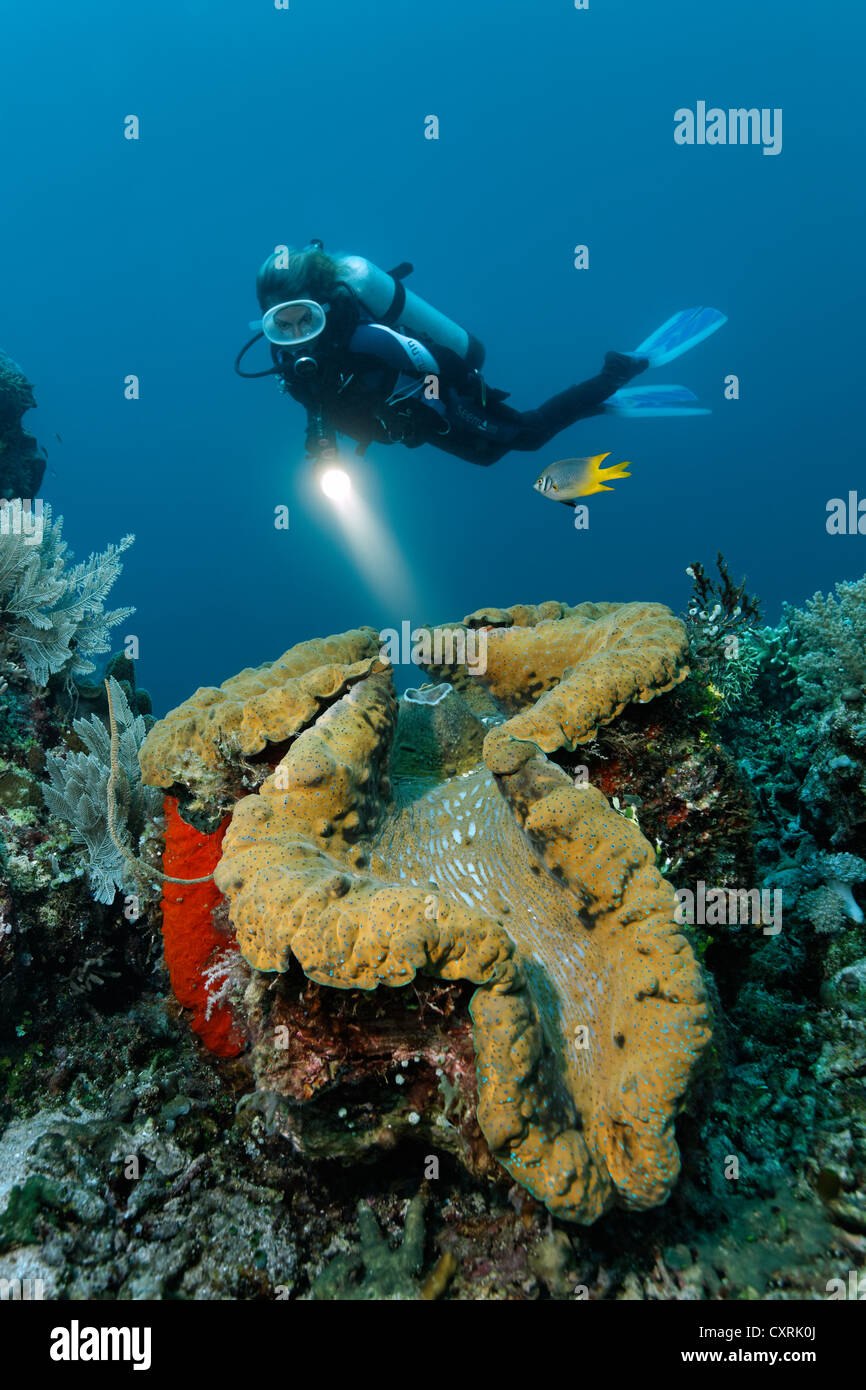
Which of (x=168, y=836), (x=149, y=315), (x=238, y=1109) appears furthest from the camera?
(x=149, y=315)

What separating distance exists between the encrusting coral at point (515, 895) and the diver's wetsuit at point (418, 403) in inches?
250

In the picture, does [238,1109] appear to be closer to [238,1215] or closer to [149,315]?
[238,1215]

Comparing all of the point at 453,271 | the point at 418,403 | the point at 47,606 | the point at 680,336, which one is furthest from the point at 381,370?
the point at 453,271

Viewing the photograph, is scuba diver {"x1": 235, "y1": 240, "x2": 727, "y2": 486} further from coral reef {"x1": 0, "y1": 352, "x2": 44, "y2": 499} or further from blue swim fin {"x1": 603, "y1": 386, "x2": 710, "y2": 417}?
coral reef {"x1": 0, "y1": 352, "x2": 44, "y2": 499}

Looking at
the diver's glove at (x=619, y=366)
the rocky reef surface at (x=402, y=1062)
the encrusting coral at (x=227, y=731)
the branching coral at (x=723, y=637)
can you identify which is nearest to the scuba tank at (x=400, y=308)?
the diver's glove at (x=619, y=366)

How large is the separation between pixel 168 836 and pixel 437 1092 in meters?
2.02

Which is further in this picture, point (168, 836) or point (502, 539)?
point (502, 539)

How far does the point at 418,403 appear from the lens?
864cm

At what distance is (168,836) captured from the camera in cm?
331

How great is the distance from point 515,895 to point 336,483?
7.56m

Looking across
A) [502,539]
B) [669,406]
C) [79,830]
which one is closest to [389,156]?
[502,539]

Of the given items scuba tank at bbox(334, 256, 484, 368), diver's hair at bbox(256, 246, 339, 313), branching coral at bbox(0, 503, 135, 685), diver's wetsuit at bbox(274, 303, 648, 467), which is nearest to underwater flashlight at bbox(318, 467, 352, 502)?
diver's wetsuit at bbox(274, 303, 648, 467)

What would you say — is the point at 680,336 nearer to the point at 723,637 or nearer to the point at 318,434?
the point at 318,434

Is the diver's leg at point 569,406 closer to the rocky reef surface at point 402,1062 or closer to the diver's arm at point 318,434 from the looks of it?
the diver's arm at point 318,434
